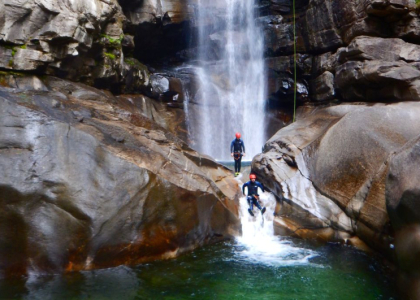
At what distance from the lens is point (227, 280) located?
7754 mm

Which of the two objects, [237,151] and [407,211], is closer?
[407,211]

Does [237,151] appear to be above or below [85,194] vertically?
below

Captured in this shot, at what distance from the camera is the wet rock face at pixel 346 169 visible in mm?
9359

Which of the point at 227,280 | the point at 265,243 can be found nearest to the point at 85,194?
the point at 227,280

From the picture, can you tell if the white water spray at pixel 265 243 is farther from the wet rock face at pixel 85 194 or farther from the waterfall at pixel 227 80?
the waterfall at pixel 227 80

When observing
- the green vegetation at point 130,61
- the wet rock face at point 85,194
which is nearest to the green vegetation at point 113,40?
the green vegetation at point 130,61

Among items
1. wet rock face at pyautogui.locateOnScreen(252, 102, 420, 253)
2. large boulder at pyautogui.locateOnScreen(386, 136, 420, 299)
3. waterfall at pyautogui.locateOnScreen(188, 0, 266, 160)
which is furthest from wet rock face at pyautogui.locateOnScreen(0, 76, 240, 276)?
waterfall at pyautogui.locateOnScreen(188, 0, 266, 160)

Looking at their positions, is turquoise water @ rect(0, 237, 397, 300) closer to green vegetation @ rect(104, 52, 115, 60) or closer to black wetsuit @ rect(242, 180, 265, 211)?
black wetsuit @ rect(242, 180, 265, 211)

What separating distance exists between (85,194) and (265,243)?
498 centimetres

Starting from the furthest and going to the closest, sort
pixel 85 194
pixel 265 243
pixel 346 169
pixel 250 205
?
pixel 250 205 < pixel 346 169 < pixel 265 243 < pixel 85 194

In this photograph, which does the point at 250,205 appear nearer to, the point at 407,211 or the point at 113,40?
the point at 407,211

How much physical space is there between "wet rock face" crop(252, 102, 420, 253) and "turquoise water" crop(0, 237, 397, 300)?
1.08 meters

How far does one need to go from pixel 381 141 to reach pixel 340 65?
7.84 m

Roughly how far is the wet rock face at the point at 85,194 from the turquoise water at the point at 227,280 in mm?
404
